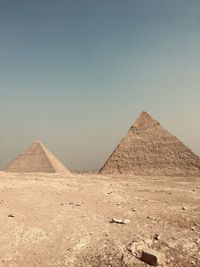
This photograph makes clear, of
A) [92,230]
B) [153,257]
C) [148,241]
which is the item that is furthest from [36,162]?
[153,257]

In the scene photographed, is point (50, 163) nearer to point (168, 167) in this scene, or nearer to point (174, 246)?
point (168, 167)

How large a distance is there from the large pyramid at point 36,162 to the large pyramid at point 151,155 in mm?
6781

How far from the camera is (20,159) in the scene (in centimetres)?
3331

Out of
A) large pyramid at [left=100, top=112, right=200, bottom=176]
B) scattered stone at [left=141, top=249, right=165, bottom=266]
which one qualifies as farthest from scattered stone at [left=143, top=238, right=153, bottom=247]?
large pyramid at [left=100, top=112, right=200, bottom=176]

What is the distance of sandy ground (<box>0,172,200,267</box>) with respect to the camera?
16.5 feet

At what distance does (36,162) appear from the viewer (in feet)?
104

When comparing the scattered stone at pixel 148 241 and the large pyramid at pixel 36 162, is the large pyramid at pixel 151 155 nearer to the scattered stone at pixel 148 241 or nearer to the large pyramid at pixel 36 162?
the large pyramid at pixel 36 162

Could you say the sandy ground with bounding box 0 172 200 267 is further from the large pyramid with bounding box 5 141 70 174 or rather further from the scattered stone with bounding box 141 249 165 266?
the large pyramid with bounding box 5 141 70 174

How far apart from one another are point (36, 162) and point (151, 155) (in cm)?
1130

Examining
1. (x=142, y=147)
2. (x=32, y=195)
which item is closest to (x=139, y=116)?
(x=142, y=147)

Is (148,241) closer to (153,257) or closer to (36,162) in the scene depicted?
(153,257)

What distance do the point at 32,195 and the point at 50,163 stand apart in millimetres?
20816

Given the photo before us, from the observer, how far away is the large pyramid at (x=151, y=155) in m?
24.0

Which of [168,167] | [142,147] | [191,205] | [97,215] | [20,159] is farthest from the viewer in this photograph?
[20,159]
